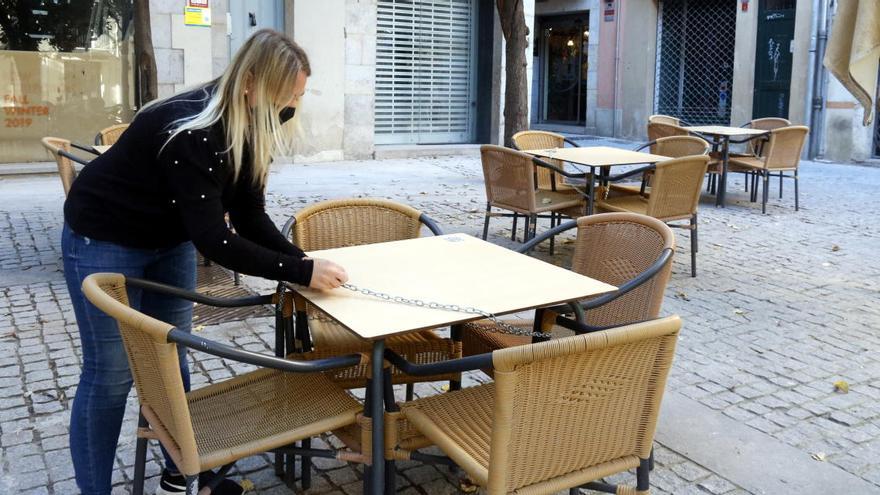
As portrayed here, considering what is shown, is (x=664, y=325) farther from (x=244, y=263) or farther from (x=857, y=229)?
(x=857, y=229)

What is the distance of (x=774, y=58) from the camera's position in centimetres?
1645

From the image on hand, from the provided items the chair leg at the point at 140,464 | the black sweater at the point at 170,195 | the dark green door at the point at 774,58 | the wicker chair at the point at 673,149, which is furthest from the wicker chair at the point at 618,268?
the dark green door at the point at 774,58

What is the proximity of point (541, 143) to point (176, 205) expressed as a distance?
610 cm

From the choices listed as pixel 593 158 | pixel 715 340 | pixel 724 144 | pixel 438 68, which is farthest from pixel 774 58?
pixel 715 340

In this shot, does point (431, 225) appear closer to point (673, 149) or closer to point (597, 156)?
point (597, 156)

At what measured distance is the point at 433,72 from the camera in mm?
15391

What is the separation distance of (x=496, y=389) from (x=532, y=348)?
0.13m

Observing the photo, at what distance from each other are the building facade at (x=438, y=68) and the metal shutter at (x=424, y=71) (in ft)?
0.08

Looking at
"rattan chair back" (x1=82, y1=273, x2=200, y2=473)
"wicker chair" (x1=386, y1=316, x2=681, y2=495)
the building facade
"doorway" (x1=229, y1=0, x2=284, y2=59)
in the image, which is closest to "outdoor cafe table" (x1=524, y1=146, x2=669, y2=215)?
the building facade

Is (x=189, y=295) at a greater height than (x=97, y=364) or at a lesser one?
greater

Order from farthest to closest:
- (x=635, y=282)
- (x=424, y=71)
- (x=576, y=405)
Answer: (x=424, y=71)
(x=635, y=282)
(x=576, y=405)

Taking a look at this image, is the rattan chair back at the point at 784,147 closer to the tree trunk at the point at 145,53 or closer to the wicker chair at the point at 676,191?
the wicker chair at the point at 676,191

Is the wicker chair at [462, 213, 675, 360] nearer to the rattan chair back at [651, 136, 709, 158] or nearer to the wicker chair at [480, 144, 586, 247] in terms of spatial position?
the wicker chair at [480, 144, 586, 247]

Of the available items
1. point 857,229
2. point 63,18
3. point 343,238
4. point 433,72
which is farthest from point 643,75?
point 343,238
